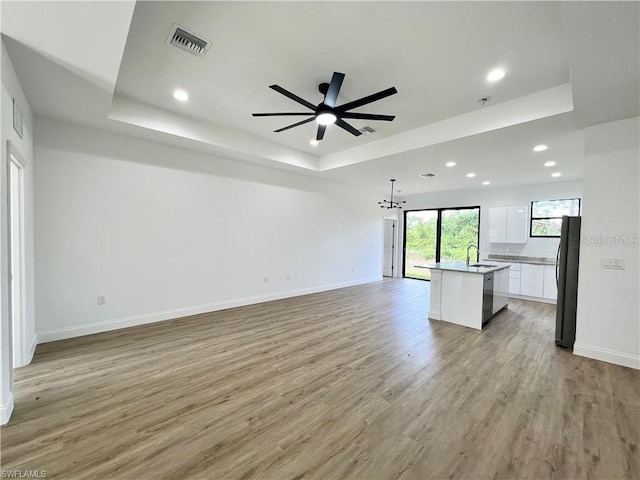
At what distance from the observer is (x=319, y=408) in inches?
88.9

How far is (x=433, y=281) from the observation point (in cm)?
483

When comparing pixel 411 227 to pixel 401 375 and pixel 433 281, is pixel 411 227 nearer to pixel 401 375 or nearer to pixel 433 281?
pixel 433 281

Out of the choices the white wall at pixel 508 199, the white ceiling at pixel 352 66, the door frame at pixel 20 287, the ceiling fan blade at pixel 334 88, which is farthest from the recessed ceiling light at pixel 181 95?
the white wall at pixel 508 199

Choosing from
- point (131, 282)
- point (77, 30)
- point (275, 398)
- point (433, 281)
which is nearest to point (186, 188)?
point (131, 282)

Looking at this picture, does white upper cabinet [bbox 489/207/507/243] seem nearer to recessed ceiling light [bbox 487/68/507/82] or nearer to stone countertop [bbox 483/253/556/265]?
stone countertop [bbox 483/253/556/265]

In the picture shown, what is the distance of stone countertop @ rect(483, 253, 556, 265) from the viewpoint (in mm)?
6375

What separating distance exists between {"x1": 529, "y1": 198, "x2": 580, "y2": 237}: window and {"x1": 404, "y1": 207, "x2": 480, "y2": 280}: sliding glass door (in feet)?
4.36

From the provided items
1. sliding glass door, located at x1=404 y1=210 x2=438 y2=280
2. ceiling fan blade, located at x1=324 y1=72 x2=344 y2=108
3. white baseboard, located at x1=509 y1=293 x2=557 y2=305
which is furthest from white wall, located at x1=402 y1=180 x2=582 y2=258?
ceiling fan blade, located at x1=324 y1=72 x2=344 y2=108

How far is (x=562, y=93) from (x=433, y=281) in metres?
3.06

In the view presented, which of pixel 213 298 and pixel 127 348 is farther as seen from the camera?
pixel 213 298

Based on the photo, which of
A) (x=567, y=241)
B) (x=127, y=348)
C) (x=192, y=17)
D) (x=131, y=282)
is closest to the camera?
(x=192, y=17)

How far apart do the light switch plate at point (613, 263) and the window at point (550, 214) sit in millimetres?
3820

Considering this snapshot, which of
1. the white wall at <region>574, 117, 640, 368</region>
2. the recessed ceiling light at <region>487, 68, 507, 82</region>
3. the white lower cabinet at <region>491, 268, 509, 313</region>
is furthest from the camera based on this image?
the white lower cabinet at <region>491, 268, 509, 313</region>

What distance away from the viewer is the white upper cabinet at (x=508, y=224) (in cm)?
670
